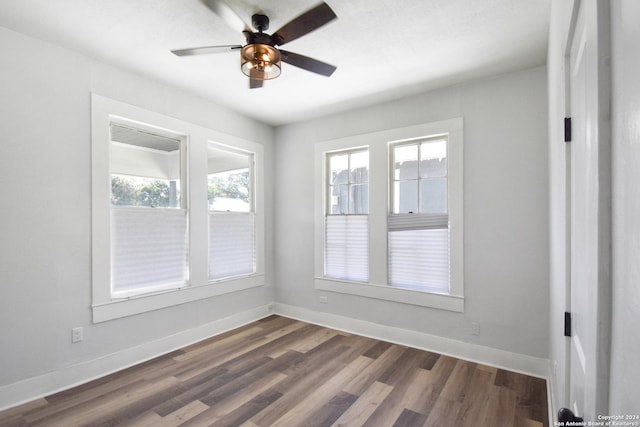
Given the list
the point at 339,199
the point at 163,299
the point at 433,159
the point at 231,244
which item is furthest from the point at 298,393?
the point at 433,159

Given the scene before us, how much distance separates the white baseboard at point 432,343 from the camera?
284 cm

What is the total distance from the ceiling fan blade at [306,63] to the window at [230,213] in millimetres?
1983

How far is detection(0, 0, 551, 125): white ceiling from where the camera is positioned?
2107 mm

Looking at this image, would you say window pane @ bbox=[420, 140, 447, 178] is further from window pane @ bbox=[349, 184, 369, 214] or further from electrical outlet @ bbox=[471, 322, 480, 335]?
electrical outlet @ bbox=[471, 322, 480, 335]

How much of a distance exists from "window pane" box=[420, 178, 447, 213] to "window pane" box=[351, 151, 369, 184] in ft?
2.51

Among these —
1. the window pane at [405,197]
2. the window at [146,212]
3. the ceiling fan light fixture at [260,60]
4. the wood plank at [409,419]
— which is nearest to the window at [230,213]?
the window at [146,212]

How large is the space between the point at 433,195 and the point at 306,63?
2.03 metres

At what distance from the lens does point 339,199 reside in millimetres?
4215

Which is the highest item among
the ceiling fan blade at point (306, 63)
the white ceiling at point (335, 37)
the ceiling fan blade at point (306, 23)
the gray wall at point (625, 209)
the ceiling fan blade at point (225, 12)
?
the white ceiling at point (335, 37)

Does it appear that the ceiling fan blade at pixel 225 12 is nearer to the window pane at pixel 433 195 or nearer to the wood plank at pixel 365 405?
the window pane at pixel 433 195

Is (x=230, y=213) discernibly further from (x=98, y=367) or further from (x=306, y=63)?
(x=306, y=63)

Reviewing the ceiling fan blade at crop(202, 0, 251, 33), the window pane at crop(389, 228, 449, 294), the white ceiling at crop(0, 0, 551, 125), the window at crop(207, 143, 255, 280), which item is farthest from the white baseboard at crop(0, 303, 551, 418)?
the ceiling fan blade at crop(202, 0, 251, 33)

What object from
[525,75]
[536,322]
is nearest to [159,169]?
A: [525,75]

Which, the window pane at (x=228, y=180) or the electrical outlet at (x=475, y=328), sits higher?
the window pane at (x=228, y=180)
